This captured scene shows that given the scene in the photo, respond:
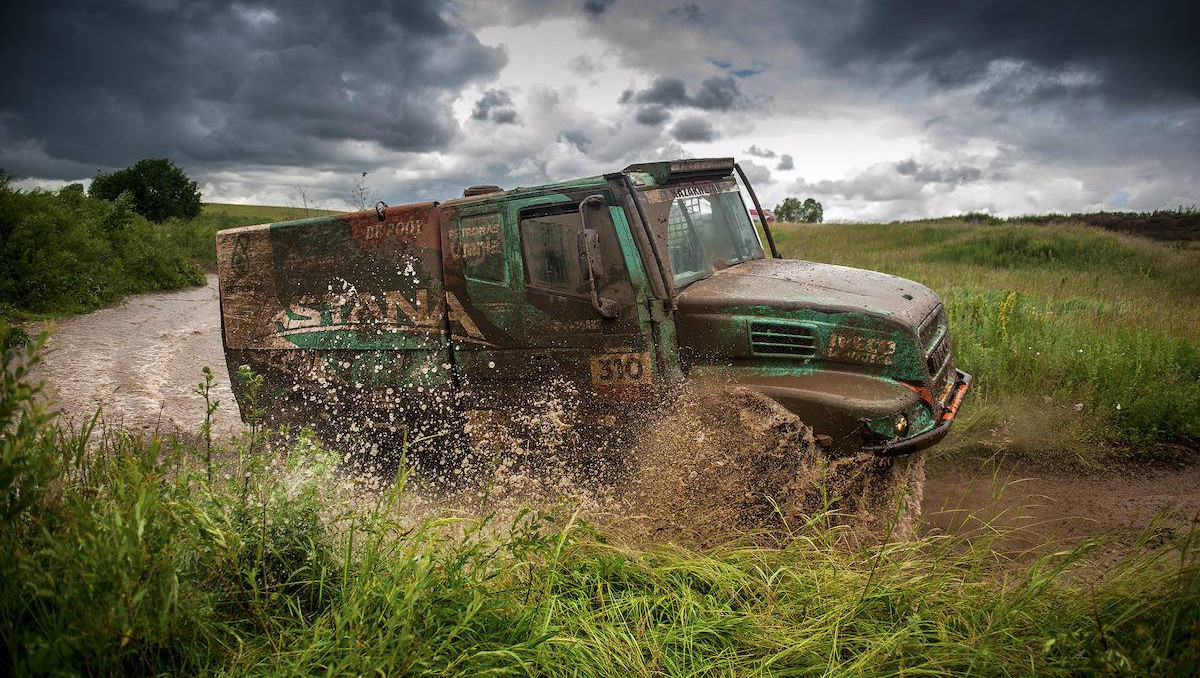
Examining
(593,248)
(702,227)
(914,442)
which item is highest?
(702,227)

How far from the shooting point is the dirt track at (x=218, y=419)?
16.3ft

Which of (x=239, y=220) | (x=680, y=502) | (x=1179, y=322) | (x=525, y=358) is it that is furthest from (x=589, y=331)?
(x=239, y=220)

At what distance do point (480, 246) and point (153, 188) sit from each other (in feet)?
145

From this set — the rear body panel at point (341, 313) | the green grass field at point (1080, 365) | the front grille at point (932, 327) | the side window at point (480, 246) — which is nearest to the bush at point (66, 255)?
the rear body panel at point (341, 313)

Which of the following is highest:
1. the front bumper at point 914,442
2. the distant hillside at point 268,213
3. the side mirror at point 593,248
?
the distant hillside at point 268,213

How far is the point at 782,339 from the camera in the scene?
4.35 m

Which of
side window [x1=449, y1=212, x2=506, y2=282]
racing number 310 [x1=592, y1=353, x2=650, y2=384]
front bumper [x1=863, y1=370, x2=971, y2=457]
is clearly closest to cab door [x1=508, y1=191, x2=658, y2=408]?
racing number 310 [x1=592, y1=353, x2=650, y2=384]

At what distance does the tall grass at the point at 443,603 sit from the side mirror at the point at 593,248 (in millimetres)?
1666

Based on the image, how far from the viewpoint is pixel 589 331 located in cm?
476

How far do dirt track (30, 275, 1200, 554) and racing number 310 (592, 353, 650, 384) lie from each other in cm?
206

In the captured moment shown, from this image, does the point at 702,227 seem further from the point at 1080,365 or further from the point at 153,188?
the point at 153,188

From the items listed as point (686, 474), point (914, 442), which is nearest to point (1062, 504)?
point (914, 442)

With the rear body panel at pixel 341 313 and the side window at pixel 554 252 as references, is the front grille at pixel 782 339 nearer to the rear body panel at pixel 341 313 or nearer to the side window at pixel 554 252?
the side window at pixel 554 252

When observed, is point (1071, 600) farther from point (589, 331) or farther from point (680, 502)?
point (589, 331)
